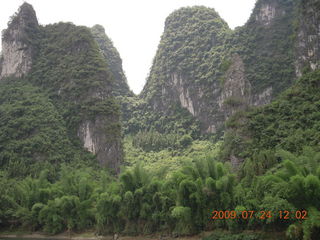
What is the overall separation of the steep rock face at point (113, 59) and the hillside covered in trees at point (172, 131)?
334mm

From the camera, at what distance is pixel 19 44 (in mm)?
55125

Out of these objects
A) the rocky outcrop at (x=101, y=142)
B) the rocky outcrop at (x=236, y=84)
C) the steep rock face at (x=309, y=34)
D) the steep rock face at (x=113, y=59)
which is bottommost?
the rocky outcrop at (x=101, y=142)

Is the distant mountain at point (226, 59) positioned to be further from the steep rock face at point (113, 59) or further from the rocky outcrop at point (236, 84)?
the steep rock face at point (113, 59)

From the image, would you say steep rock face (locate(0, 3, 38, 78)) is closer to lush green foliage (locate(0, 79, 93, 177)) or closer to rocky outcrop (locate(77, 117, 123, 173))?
lush green foliage (locate(0, 79, 93, 177))

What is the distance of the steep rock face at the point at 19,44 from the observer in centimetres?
5397

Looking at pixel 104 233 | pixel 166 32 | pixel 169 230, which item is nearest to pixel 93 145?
pixel 104 233

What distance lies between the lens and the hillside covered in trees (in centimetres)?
1950

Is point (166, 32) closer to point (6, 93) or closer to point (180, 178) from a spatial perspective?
point (6, 93)

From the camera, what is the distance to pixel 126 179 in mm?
23078

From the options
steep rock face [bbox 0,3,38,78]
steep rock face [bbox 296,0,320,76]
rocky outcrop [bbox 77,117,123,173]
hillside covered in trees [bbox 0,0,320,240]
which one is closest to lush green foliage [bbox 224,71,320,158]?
hillside covered in trees [bbox 0,0,320,240]

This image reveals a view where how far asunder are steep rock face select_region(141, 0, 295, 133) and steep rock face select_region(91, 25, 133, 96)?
18.1 feet

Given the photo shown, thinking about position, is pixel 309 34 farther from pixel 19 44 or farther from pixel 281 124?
pixel 19 44
